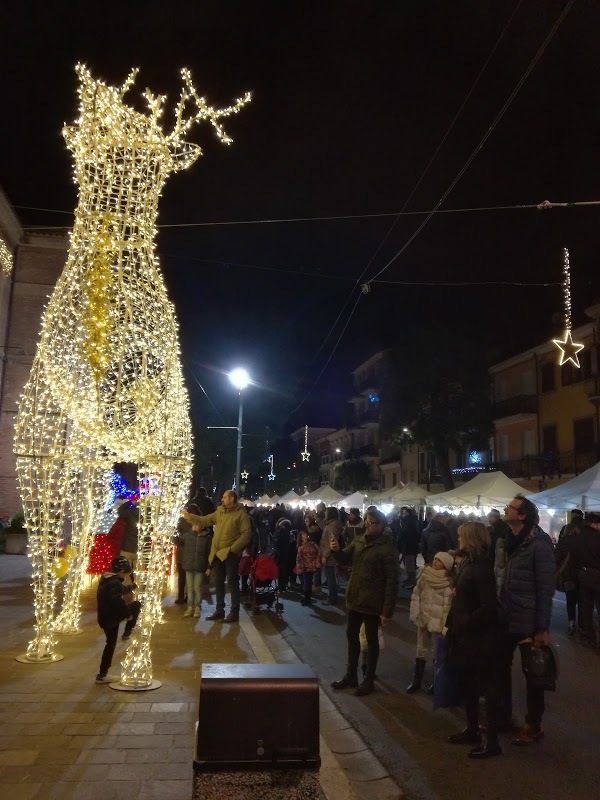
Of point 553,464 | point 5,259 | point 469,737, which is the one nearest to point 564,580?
point 469,737

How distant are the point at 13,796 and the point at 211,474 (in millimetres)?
47308

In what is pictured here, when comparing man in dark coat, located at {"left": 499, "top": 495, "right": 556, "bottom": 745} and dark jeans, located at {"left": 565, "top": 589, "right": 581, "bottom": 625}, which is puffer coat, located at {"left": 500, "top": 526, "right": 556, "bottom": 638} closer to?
man in dark coat, located at {"left": 499, "top": 495, "right": 556, "bottom": 745}

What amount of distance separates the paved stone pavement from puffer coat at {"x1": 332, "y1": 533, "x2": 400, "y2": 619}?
0.98 metres

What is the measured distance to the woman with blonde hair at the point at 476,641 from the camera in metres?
5.38

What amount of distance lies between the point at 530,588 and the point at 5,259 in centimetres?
2211

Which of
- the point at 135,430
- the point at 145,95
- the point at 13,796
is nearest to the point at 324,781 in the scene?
the point at 13,796

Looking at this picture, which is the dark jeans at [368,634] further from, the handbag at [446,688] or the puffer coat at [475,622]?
the puffer coat at [475,622]

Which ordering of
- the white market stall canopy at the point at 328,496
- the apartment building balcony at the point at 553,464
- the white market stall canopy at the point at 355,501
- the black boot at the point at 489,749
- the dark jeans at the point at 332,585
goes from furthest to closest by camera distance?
1. the white market stall canopy at the point at 328,496
2. the white market stall canopy at the point at 355,501
3. the apartment building balcony at the point at 553,464
4. the dark jeans at the point at 332,585
5. the black boot at the point at 489,749

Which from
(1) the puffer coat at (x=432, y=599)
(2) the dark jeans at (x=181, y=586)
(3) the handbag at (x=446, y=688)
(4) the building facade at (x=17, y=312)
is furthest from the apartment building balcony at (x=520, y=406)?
(3) the handbag at (x=446, y=688)

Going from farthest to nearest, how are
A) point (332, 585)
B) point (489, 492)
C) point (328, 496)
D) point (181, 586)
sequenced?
point (328, 496) → point (489, 492) → point (332, 585) → point (181, 586)

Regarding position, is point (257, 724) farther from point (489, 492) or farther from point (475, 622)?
point (489, 492)

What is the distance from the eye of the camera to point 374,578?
277 inches

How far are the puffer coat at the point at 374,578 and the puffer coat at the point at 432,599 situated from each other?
13.6 inches

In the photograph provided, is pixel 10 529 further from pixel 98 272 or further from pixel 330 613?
pixel 98 272
